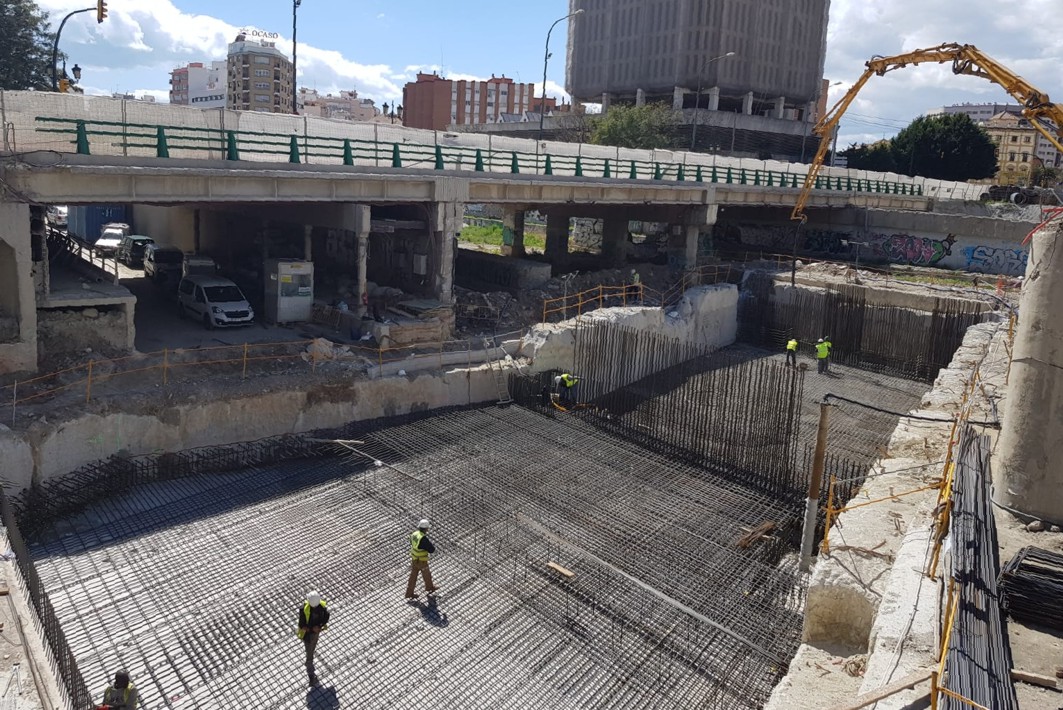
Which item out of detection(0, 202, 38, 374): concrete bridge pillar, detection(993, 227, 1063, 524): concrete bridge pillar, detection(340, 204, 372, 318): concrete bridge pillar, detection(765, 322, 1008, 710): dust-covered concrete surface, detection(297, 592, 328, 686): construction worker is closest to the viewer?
detection(765, 322, 1008, 710): dust-covered concrete surface

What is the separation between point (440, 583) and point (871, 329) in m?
20.7

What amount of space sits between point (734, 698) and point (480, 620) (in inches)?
140

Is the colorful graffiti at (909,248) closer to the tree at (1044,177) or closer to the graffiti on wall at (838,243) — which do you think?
the graffiti on wall at (838,243)

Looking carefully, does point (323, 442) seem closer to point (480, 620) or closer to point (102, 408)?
point (102, 408)

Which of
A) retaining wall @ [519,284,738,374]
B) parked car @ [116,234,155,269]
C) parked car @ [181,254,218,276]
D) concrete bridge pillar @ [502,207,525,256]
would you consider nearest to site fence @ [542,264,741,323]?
retaining wall @ [519,284,738,374]

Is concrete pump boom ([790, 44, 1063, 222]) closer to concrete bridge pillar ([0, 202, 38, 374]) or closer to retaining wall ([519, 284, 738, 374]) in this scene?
retaining wall ([519, 284, 738, 374])

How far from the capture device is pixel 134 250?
98.5ft

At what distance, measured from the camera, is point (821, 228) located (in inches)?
1679

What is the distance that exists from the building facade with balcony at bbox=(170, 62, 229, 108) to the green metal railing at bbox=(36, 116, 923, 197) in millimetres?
107132

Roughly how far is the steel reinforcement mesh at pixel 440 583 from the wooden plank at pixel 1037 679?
3.50 metres

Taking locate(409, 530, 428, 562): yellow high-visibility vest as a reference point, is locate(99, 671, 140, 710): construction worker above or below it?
below

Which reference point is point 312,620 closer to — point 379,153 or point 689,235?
point 379,153

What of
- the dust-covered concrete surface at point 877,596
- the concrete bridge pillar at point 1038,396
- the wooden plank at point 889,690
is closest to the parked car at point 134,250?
the dust-covered concrete surface at point 877,596

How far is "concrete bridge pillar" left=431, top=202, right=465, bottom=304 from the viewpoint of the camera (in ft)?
75.2
